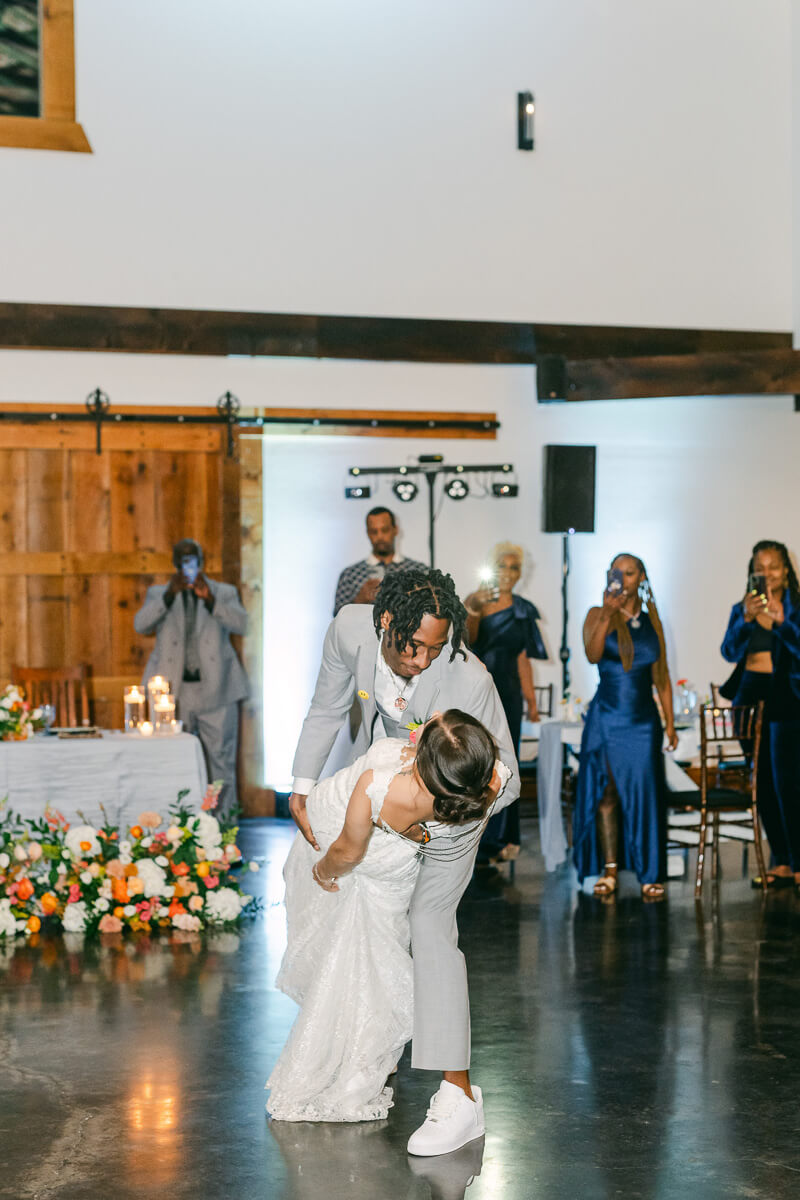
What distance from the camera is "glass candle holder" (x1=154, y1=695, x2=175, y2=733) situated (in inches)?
272

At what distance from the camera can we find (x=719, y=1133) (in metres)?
3.82

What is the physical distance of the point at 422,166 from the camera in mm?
9281

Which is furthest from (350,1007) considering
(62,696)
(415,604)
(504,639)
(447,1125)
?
(62,696)

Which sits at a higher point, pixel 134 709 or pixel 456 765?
pixel 456 765

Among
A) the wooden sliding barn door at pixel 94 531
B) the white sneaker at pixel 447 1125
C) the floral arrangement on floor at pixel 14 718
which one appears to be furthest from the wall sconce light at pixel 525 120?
the white sneaker at pixel 447 1125

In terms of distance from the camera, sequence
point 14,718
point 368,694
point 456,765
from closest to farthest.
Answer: point 456,765 → point 368,694 → point 14,718

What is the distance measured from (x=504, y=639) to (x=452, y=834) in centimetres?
398

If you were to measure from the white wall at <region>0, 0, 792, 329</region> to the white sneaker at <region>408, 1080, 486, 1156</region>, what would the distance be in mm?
6285

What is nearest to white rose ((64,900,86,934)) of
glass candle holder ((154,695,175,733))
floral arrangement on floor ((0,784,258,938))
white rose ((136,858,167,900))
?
floral arrangement on floor ((0,784,258,938))

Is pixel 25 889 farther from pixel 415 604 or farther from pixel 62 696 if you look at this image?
pixel 415 604

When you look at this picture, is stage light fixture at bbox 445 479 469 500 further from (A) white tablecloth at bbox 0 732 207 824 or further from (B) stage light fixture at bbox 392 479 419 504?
(A) white tablecloth at bbox 0 732 207 824

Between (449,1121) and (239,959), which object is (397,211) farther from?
(449,1121)

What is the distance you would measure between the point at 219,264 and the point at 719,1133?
6.57 metres

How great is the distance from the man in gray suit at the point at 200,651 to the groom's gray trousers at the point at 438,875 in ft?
13.1
